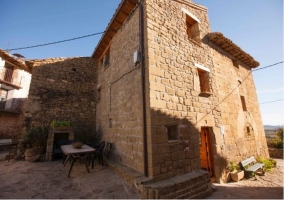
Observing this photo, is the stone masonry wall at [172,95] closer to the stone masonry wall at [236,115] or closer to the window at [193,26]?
the window at [193,26]

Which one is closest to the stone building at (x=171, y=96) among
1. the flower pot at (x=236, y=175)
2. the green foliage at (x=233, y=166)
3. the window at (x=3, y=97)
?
the green foliage at (x=233, y=166)

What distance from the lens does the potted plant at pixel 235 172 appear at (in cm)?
548

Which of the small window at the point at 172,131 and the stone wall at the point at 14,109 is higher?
the stone wall at the point at 14,109

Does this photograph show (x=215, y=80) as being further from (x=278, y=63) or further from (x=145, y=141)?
(x=145, y=141)

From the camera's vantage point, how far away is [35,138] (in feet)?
21.6

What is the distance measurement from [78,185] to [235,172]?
5.70 m

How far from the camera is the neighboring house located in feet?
41.4

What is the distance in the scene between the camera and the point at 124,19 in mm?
5832

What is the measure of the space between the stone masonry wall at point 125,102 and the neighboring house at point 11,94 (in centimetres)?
1129

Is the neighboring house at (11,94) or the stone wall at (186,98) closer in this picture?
the stone wall at (186,98)

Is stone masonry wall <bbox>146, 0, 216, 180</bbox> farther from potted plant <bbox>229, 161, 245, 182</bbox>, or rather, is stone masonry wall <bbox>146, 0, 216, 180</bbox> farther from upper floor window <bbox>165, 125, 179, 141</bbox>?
potted plant <bbox>229, 161, 245, 182</bbox>

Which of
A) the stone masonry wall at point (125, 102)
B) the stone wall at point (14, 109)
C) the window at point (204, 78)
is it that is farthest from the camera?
the stone wall at point (14, 109)

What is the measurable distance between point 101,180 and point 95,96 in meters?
5.68

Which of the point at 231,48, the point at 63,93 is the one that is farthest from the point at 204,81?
the point at 63,93
